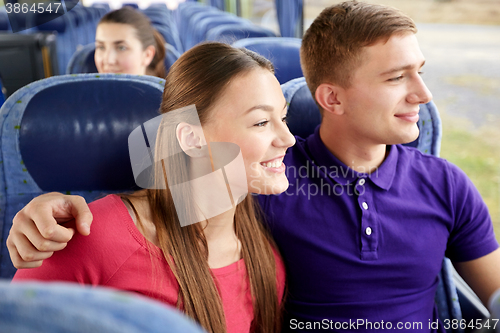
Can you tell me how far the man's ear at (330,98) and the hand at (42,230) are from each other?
0.63 m

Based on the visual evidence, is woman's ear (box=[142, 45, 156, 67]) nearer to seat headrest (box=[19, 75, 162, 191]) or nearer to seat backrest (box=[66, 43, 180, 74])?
seat backrest (box=[66, 43, 180, 74])

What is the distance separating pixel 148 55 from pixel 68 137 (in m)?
1.38

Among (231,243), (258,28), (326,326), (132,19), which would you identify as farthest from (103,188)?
(258,28)

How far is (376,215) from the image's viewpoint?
3.16 feet

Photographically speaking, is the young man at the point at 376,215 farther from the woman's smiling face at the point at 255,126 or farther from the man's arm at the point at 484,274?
the woman's smiling face at the point at 255,126

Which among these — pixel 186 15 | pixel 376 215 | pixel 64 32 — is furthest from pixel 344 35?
pixel 186 15

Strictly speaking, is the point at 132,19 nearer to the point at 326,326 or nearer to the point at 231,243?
the point at 231,243

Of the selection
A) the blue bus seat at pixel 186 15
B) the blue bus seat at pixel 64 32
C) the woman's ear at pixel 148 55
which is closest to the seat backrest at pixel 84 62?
the woman's ear at pixel 148 55

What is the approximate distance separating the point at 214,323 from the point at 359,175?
0.49 m

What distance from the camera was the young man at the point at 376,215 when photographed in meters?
0.94

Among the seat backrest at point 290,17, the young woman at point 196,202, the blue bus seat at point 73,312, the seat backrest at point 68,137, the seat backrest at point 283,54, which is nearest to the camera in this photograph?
the blue bus seat at point 73,312

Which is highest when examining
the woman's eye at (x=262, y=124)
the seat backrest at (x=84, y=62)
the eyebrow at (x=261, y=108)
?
the eyebrow at (x=261, y=108)

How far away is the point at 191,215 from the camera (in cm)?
86

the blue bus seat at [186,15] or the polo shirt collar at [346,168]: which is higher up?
the polo shirt collar at [346,168]
